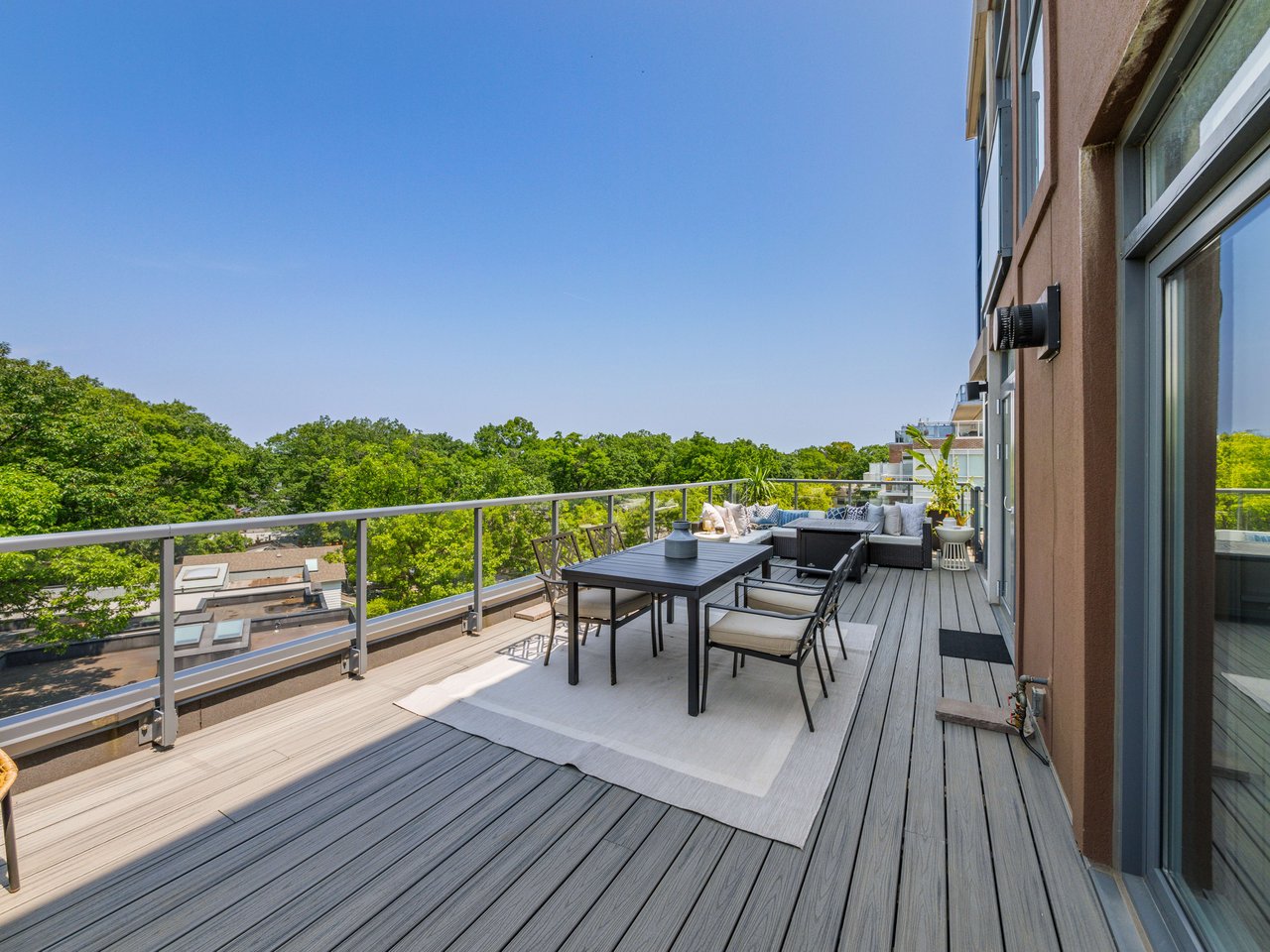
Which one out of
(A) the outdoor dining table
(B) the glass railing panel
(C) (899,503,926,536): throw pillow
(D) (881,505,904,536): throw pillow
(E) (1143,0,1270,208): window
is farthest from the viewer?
(D) (881,505,904,536): throw pillow

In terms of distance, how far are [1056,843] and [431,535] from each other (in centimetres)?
385

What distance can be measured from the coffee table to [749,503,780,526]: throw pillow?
1.70 meters

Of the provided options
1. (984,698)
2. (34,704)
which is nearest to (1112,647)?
(984,698)

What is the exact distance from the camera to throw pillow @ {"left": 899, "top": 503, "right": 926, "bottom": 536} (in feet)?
24.6

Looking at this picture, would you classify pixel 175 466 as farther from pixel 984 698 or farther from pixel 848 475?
pixel 848 475

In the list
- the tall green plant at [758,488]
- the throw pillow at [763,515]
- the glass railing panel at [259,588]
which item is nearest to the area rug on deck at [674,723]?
the glass railing panel at [259,588]

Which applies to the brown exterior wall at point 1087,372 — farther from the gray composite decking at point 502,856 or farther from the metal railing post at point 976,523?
the metal railing post at point 976,523

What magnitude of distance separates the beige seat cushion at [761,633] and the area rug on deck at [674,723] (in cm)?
41

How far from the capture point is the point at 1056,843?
6.59 ft

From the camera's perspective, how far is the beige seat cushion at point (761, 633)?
297 centimetres

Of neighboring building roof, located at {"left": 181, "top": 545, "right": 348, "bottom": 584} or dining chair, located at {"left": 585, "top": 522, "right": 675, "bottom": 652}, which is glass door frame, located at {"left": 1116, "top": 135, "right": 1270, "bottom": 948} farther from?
neighboring building roof, located at {"left": 181, "top": 545, "right": 348, "bottom": 584}

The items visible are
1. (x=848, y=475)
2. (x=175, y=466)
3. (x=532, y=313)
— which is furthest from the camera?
(x=848, y=475)

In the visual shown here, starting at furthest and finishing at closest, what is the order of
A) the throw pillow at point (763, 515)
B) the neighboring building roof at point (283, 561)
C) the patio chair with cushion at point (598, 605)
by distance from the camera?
the throw pillow at point (763, 515)
the patio chair with cushion at point (598, 605)
the neighboring building roof at point (283, 561)

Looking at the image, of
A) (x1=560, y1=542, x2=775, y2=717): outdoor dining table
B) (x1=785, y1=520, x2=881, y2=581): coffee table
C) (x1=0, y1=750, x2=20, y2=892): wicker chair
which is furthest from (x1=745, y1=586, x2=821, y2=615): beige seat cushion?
(x1=0, y1=750, x2=20, y2=892): wicker chair
